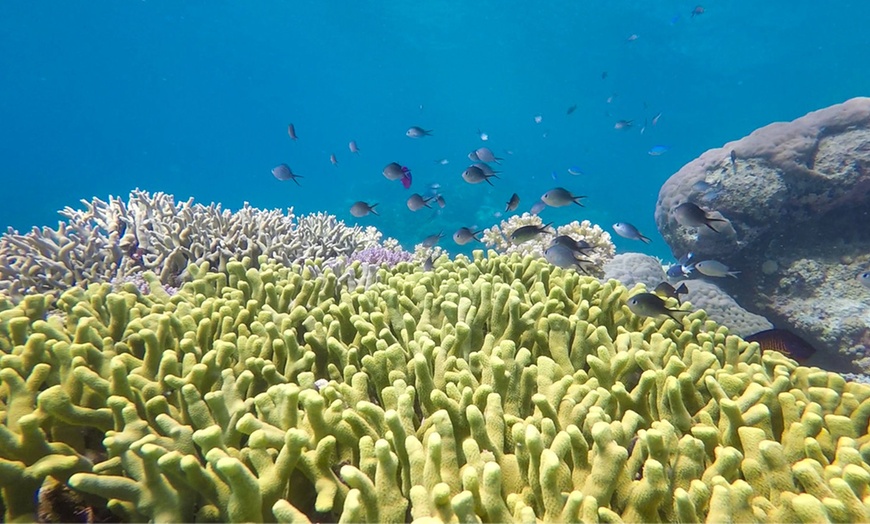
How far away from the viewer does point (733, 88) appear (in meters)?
78.8

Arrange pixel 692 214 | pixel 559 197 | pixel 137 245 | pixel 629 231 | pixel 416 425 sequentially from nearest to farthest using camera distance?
A: pixel 416 425
pixel 137 245
pixel 692 214
pixel 559 197
pixel 629 231

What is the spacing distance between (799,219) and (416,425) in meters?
10.7

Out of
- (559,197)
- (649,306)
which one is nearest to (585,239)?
(559,197)

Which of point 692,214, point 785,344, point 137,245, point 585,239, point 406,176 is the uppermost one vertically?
point 406,176

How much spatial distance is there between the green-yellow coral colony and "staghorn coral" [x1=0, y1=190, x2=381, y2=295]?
2.06 m

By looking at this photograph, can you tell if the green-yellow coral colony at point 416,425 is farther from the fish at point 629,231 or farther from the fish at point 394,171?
the fish at point 394,171

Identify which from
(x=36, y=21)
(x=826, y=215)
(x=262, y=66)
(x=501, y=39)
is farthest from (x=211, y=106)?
(x=826, y=215)

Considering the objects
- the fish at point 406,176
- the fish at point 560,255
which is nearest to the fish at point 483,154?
the fish at point 406,176

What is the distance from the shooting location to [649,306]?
122 inches

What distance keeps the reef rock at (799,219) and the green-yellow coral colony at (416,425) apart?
7.76 metres

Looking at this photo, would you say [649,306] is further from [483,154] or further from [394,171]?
[483,154]

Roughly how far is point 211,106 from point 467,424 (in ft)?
592

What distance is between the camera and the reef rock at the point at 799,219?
28.2 feet

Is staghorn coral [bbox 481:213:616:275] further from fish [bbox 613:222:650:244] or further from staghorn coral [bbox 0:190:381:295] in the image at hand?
staghorn coral [bbox 0:190:381:295]
